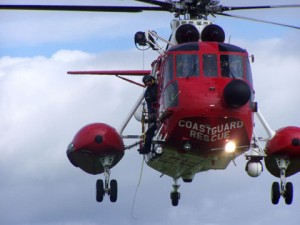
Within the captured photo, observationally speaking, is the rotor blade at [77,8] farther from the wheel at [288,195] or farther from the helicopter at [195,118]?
the wheel at [288,195]

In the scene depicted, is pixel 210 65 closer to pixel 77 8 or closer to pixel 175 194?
pixel 77 8

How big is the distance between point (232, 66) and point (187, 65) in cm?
126

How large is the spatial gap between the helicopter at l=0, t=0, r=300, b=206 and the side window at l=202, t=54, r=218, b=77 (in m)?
0.03

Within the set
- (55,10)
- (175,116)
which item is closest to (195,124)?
(175,116)

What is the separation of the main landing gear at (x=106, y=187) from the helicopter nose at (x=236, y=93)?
18.8 ft

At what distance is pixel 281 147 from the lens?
35.3 metres

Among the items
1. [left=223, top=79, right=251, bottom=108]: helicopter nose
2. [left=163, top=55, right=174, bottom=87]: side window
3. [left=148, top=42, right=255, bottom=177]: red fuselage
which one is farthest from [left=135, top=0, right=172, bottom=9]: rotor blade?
[left=223, top=79, right=251, bottom=108]: helicopter nose

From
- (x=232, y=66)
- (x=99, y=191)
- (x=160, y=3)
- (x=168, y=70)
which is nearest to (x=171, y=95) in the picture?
(x=168, y=70)

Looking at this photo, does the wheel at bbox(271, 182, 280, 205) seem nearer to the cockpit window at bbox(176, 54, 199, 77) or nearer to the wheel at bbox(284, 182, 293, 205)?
the wheel at bbox(284, 182, 293, 205)

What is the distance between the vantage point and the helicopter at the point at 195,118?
31.6 m

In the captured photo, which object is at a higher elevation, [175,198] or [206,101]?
[206,101]

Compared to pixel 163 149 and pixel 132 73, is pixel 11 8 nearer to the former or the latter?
pixel 163 149

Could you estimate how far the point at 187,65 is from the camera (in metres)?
32.2

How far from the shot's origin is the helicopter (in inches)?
1243
